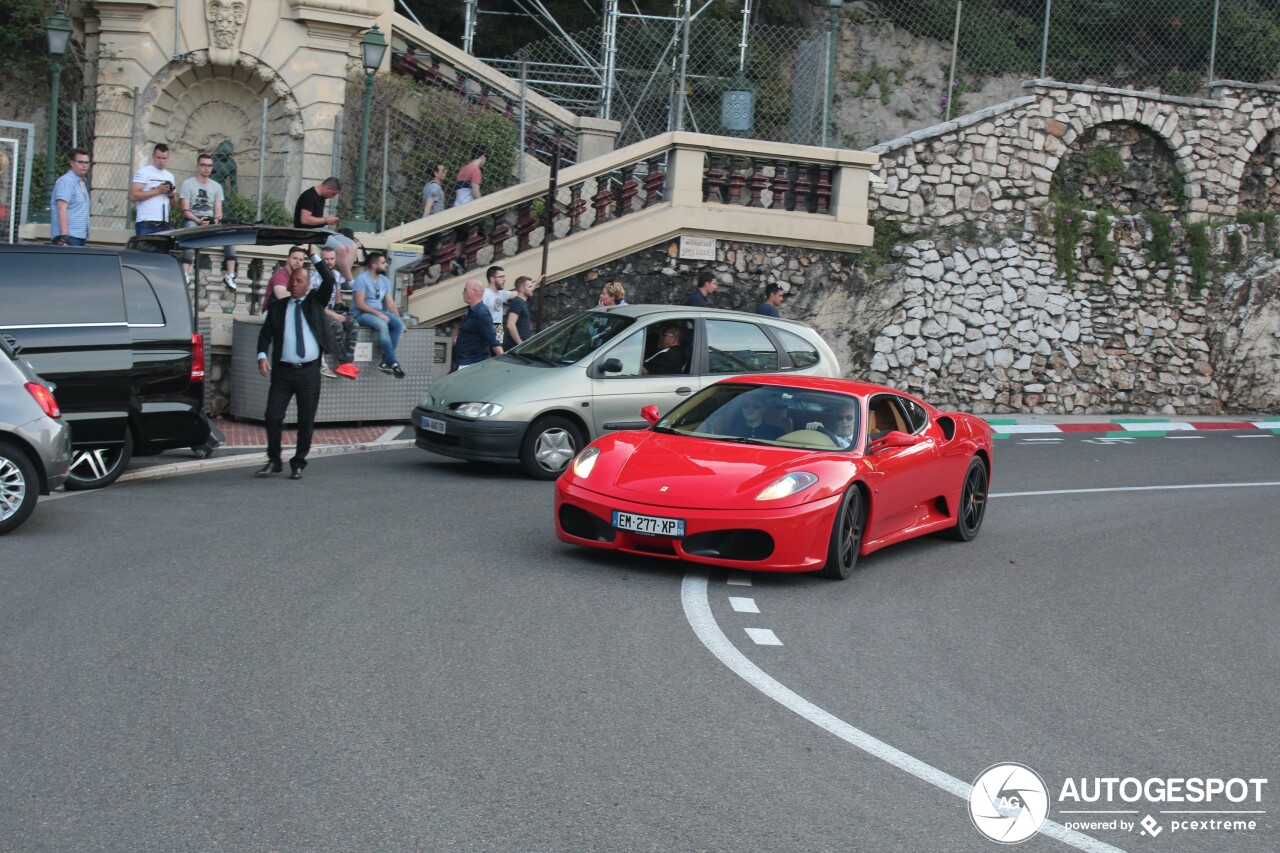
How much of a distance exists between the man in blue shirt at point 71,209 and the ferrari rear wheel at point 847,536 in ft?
35.5

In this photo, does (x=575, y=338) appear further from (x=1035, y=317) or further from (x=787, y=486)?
(x=1035, y=317)

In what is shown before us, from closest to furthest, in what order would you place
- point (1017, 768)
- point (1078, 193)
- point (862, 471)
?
→ point (1017, 768)
point (862, 471)
point (1078, 193)

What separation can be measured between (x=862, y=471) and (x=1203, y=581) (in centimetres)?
279

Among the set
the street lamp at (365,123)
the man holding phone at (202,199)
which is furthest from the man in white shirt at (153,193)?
the street lamp at (365,123)

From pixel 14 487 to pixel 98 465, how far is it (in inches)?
88.0

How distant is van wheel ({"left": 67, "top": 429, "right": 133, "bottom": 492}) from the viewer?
11883mm

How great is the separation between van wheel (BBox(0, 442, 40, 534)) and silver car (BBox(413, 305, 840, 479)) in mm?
4322

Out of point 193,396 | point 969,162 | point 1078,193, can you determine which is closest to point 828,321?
point 969,162

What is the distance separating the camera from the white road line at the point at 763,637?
772 cm

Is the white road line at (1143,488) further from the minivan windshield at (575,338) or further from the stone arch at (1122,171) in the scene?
the stone arch at (1122,171)

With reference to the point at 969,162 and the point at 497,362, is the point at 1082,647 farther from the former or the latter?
the point at 969,162

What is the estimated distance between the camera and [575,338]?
47.4 ft

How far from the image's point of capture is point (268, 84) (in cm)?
2369

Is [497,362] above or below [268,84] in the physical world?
below
